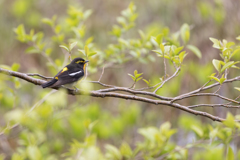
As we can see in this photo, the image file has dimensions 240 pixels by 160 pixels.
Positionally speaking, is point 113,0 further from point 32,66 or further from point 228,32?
point 228,32

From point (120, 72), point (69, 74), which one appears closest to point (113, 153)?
point (69, 74)

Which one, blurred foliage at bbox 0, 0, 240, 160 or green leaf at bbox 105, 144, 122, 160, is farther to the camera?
green leaf at bbox 105, 144, 122, 160

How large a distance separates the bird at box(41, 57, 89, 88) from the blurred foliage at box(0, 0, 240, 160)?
0.18 meters

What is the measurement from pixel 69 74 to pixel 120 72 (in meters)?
3.39

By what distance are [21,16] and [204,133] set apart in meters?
5.88

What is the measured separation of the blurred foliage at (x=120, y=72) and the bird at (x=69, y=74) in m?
0.18

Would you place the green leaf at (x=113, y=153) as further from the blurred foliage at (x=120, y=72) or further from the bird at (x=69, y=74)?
the bird at (x=69, y=74)

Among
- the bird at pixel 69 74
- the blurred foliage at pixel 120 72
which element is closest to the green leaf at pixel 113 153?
the blurred foliage at pixel 120 72

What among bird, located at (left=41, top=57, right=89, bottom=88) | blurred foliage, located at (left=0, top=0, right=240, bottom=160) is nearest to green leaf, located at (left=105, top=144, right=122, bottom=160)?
blurred foliage, located at (left=0, top=0, right=240, bottom=160)

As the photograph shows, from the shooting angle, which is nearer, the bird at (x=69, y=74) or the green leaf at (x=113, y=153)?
the green leaf at (x=113, y=153)

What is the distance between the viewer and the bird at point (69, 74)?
3386 mm

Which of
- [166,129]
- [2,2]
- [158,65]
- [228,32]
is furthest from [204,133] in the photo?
[2,2]

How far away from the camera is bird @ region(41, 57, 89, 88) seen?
339 centimetres

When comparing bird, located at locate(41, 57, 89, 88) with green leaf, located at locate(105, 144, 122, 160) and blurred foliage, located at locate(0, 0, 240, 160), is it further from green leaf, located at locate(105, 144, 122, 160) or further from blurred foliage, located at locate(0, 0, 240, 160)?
green leaf, located at locate(105, 144, 122, 160)
